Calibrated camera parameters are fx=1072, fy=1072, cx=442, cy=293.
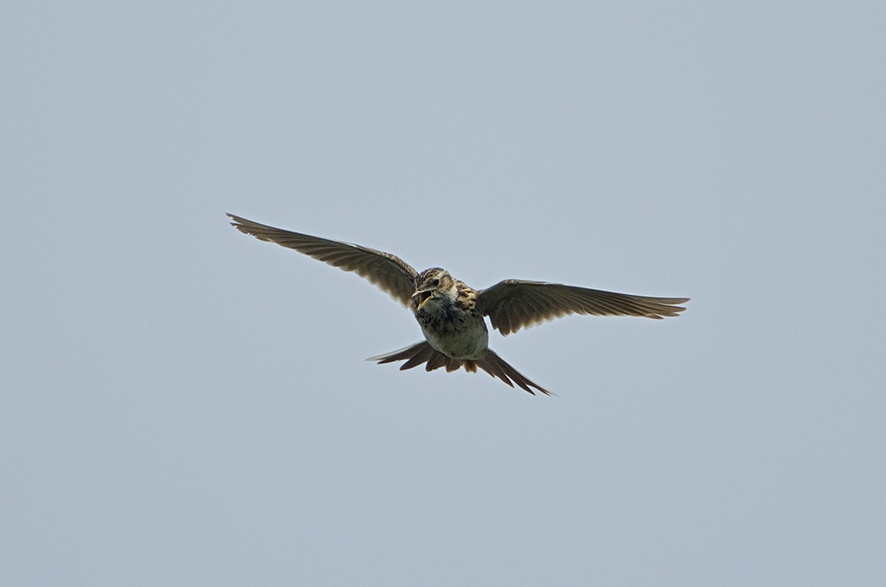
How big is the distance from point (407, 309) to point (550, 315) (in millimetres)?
1821

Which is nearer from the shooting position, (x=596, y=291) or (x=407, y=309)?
(x=596, y=291)

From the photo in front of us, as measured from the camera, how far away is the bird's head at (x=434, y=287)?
1120cm

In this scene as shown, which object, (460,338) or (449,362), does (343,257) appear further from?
(460,338)

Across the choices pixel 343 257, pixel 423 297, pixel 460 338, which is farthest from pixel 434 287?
pixel 343 257

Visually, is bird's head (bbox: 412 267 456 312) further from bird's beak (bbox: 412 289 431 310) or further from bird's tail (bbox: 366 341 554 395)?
bird's tail (bbox: 366 341 554 395)

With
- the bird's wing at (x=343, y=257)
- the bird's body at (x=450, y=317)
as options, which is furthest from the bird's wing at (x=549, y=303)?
the bird's wing at (x=343, y=257)

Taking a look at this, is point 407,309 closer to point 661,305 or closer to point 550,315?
point 550,315

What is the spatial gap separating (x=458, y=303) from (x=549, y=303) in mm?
1140

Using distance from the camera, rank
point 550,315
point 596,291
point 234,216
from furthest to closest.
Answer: point 234,216 → point 550,315 → point 596,291

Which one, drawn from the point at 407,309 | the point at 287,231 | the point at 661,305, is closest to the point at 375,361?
the point at 407,309

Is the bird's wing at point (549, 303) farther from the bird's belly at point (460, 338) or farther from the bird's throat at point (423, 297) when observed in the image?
the bird's throat at point (423, 297)

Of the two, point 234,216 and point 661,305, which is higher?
point 234,216

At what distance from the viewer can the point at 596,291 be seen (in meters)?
11.1

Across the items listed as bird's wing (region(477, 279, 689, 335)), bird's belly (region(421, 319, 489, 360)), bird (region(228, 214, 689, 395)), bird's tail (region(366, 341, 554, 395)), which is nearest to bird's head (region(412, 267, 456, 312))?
bird (region(228, 214, 689, 395))
